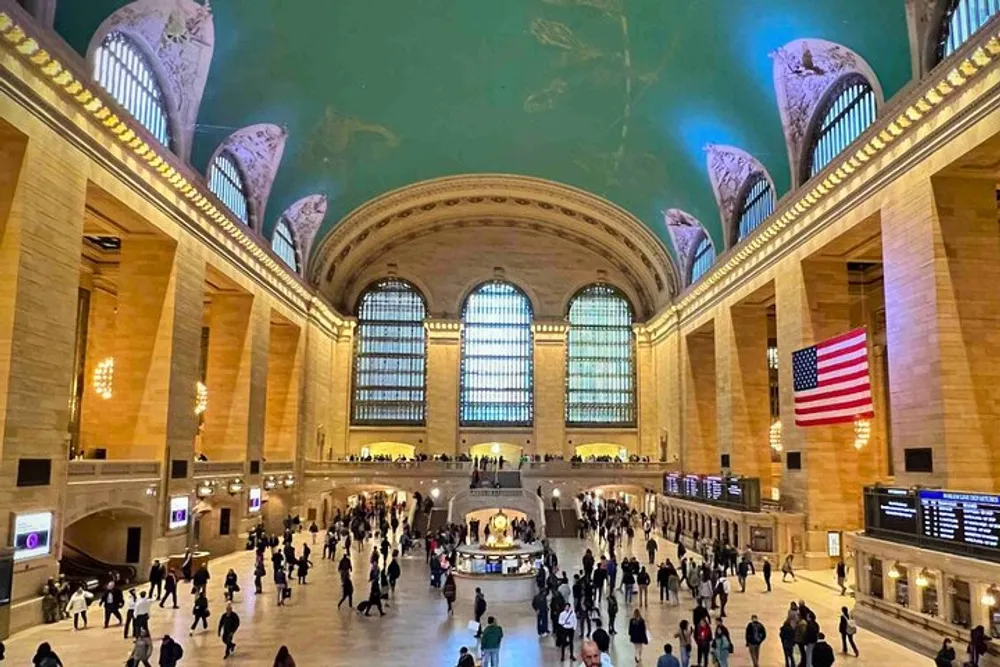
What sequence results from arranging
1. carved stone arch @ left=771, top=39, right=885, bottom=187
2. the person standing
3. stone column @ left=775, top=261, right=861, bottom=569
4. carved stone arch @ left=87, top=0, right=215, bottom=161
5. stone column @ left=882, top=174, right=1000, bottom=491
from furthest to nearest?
1. stone column @ left=775, top=261, right=861, bottom=569
2. carved stone arch @ left=771, top=39, right=885, bottom=187
3. carved stone arch @ left=87, top=0, right=215, bottom=161
4. stone column @ left=882, top=174, right=1000, bottom=491
5. the person standing

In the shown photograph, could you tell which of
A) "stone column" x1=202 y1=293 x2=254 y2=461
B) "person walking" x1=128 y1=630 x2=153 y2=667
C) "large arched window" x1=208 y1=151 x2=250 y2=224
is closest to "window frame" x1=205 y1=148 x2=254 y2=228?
→ "large arched window" x1=208 y1=151 x2=250 y2=224

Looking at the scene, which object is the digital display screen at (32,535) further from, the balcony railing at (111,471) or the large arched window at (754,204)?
the large arched window at (754,204)

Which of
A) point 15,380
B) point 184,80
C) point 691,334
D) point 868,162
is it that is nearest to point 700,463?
point 691,334

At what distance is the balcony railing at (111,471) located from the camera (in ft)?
52.4

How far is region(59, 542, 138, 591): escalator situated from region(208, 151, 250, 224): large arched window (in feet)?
34.2

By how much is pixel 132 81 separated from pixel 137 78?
0.31 m

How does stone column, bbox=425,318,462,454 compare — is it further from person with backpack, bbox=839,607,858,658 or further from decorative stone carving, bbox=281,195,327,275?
person with backpack, bbox=839,607,858,658

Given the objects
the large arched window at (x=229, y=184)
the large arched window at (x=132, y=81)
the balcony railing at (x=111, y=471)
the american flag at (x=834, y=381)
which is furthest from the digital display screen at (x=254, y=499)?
the american flag at (x=834, y=381)

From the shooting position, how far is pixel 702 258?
1304 inches

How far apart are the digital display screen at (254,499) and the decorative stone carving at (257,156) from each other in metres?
9.06

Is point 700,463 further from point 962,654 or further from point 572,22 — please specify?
point 962,654

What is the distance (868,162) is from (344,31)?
45.3 ft

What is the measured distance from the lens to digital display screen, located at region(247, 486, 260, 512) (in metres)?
26.8

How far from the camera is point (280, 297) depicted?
101 feet
